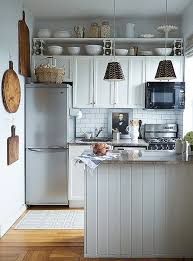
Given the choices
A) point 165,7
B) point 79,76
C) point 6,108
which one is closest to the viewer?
point 6,108

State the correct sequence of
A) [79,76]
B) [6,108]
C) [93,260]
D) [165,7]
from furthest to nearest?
[79,76] → [165,7] → [6,108] → [93,260]

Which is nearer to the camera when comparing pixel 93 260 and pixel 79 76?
pixel 93 260

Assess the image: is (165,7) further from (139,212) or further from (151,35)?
(139,212)

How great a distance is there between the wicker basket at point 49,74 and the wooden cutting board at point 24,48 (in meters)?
0.16

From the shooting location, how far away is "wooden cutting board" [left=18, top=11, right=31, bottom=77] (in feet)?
16.5

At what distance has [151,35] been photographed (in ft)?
18.9

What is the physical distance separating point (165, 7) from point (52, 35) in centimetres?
175

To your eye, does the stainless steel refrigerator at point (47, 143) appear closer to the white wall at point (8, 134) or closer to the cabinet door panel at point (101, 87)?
the white wall at point (8, 134)

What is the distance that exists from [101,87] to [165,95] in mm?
944

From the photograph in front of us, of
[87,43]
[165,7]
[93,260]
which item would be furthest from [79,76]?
[93,260]

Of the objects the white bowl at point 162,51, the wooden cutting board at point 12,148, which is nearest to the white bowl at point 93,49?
the white bowl at point 162,51

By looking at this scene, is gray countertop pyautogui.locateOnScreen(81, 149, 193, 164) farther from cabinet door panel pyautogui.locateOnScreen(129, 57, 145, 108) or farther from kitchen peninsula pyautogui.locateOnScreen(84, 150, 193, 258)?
cabinet door panel pyautogui.locateOnScreen(129, 57, 145, 108)

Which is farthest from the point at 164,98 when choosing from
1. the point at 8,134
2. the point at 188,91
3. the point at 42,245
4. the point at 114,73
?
the point at 42,245

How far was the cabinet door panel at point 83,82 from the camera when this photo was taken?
18.7 feet
